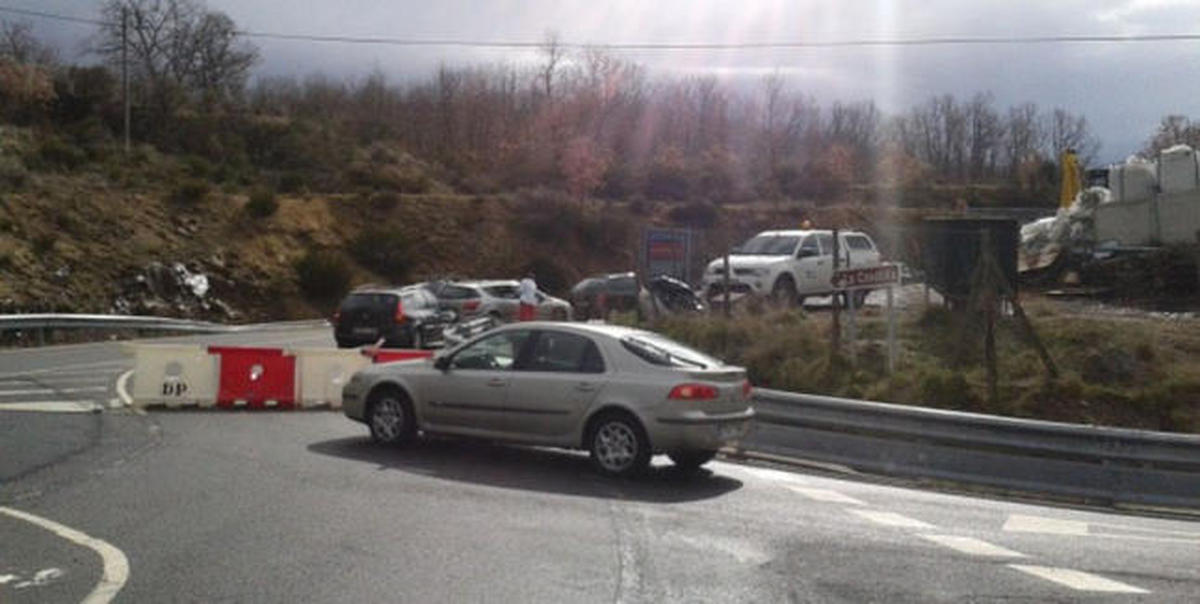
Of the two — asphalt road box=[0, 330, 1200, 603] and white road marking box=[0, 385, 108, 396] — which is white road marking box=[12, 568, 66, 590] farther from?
white road marking box=[0, 385, 108, 396]

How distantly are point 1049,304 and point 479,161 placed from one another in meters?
61.9

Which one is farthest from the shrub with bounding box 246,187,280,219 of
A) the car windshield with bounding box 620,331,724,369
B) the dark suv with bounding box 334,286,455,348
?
the car windshield with bounding box 620,331,724,369

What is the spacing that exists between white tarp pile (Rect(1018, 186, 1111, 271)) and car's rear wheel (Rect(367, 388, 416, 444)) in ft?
73.0

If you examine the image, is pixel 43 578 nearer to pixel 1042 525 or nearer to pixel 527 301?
pixel 1042 525

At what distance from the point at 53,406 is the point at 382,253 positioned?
3877cm

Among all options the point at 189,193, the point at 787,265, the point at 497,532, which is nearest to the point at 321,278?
the point at 189,193

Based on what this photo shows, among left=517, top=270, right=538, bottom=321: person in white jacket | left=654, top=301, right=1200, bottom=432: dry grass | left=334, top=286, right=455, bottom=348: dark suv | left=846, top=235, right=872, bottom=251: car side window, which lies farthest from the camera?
left=517, top=270, right=538, bottom=321: person in white jacket

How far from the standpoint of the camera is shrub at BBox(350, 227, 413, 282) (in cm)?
5406

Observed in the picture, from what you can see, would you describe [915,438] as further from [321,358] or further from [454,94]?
[454,94]

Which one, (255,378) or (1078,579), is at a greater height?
(255,378)

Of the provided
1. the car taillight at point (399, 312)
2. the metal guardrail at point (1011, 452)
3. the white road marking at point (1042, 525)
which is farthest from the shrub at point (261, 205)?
the white road marking at point (1042, 525)

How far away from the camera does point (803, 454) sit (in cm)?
1379

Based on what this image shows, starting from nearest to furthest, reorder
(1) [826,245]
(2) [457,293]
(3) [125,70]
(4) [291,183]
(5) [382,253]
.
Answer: (1) [826,245] → (2) [457,293] → (5) [382,253] → (4) [291,183] → (3) [125,70]

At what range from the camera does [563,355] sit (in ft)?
39.6
